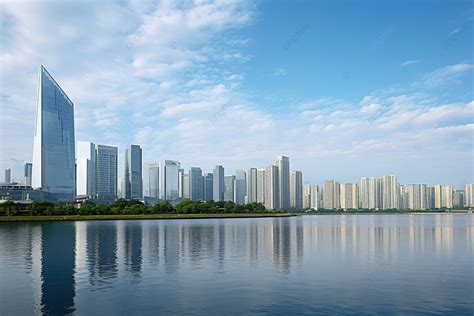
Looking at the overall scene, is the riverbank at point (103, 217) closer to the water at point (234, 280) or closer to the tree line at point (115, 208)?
the tree line at point (115, 208)

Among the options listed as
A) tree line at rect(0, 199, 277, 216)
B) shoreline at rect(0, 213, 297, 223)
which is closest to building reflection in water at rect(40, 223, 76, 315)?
shoreline at rect(0, 213, 297, 223)

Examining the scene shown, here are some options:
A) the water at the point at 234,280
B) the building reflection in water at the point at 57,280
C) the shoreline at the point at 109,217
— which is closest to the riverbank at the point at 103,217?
the shoreline at the point at 109,217

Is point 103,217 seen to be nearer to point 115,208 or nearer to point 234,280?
point 115,208

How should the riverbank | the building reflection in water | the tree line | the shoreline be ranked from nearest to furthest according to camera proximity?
the building reflection in water < the shoreline < the riverbank < the tree line

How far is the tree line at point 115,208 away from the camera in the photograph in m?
134

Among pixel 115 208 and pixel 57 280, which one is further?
pixel 115 208

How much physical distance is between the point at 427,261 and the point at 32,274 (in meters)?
35.1

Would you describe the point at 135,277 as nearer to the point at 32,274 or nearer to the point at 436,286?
the point at 32,274

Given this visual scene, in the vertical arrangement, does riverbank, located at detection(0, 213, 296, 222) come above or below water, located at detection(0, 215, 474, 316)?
below

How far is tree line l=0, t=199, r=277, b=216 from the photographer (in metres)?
134

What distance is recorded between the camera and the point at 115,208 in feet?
505

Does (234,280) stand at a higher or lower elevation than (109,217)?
higher

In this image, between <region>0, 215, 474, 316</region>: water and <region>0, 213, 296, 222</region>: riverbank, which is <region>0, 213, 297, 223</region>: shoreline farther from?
<region>0, 215, 474, 316</region>: water

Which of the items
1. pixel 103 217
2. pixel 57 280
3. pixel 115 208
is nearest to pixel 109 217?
pixel 103 217
